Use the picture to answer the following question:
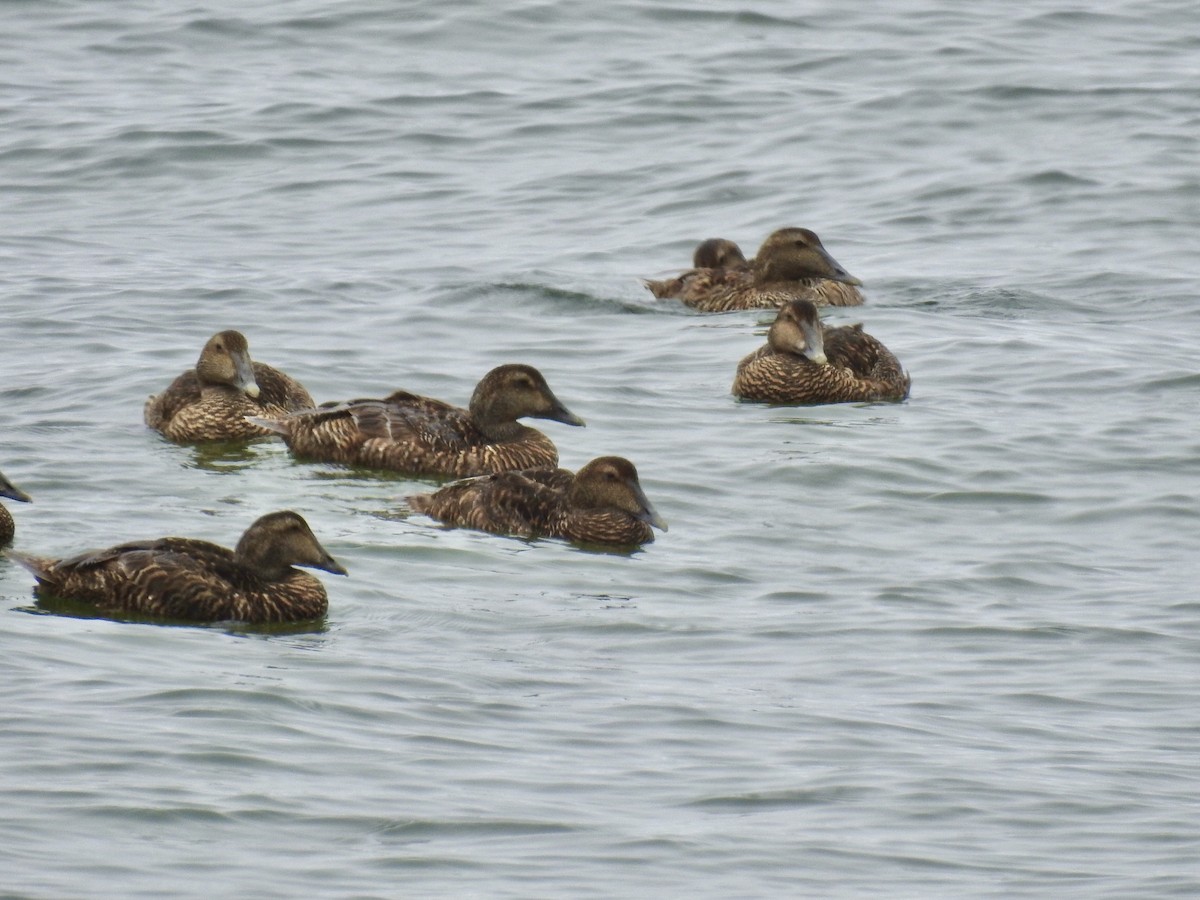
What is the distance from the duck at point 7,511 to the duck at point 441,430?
2.23 metres

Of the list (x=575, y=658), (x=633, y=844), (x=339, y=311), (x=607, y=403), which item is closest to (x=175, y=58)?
(x=339, y=311)

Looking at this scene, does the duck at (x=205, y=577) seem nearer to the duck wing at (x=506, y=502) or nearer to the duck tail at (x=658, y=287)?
the duck wing at (x=506, y=502)

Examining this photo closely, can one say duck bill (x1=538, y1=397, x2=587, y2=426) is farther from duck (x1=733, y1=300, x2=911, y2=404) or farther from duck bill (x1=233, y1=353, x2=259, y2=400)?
duck (x1=733, y1=300, x2=911, y2=404)

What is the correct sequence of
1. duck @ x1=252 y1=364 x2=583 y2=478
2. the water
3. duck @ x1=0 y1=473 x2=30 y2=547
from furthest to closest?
duck @ x1=252 y1=364 x2=583 y2=478
duck @ x1=0 y1=473 x2=30 y2=547
the water

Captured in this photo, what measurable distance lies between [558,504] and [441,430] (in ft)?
4.78

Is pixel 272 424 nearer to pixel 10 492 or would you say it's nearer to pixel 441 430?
pixel 441 430

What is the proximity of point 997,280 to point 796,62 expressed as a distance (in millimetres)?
8060

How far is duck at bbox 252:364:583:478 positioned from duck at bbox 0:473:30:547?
2233 mm

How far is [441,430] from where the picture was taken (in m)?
12.7

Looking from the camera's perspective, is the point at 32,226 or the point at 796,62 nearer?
the point at 32,226

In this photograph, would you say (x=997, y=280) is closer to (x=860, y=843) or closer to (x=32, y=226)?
(x=32, y=226)

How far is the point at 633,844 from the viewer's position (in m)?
7.05

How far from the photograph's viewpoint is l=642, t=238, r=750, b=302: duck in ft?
57.5

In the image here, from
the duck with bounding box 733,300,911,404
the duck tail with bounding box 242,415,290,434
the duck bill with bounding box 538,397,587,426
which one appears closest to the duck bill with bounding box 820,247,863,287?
the duck with bounding box 733,300,911,404
